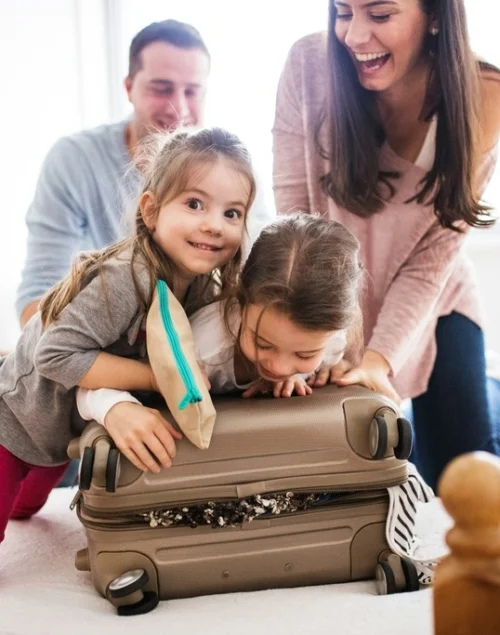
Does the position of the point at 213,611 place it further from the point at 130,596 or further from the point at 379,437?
the point at 379,437

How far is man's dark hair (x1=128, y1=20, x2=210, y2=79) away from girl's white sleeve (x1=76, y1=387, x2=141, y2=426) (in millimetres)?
1017

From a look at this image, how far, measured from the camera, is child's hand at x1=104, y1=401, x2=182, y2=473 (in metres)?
1.04

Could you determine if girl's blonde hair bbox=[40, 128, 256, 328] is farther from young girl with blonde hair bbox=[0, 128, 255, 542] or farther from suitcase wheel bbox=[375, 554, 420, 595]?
suitcase wheel bbox=[375, 554, 420, 595]

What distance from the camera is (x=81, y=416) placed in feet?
3.92

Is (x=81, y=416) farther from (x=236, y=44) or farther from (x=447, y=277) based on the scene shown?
(x=236, y=44)

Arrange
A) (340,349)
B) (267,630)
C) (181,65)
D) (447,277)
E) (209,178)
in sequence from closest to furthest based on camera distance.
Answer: (267,630), (209,178), (340,349), (447,277), (181,65)

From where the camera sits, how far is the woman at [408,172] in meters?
1.46

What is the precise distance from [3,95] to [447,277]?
163cm

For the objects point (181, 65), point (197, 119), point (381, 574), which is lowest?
point (381, 574)

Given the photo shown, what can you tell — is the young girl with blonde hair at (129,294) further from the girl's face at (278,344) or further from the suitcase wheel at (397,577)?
the suitcase wheel at (397,577)

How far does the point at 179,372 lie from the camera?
106 centimetres

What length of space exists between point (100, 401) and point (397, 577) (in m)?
0.45

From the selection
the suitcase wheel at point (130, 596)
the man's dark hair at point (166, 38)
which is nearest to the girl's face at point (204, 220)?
the suitcase wheel at point (130, 596)

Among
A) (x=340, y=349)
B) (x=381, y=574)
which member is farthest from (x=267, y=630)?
(x=340, y=349)
